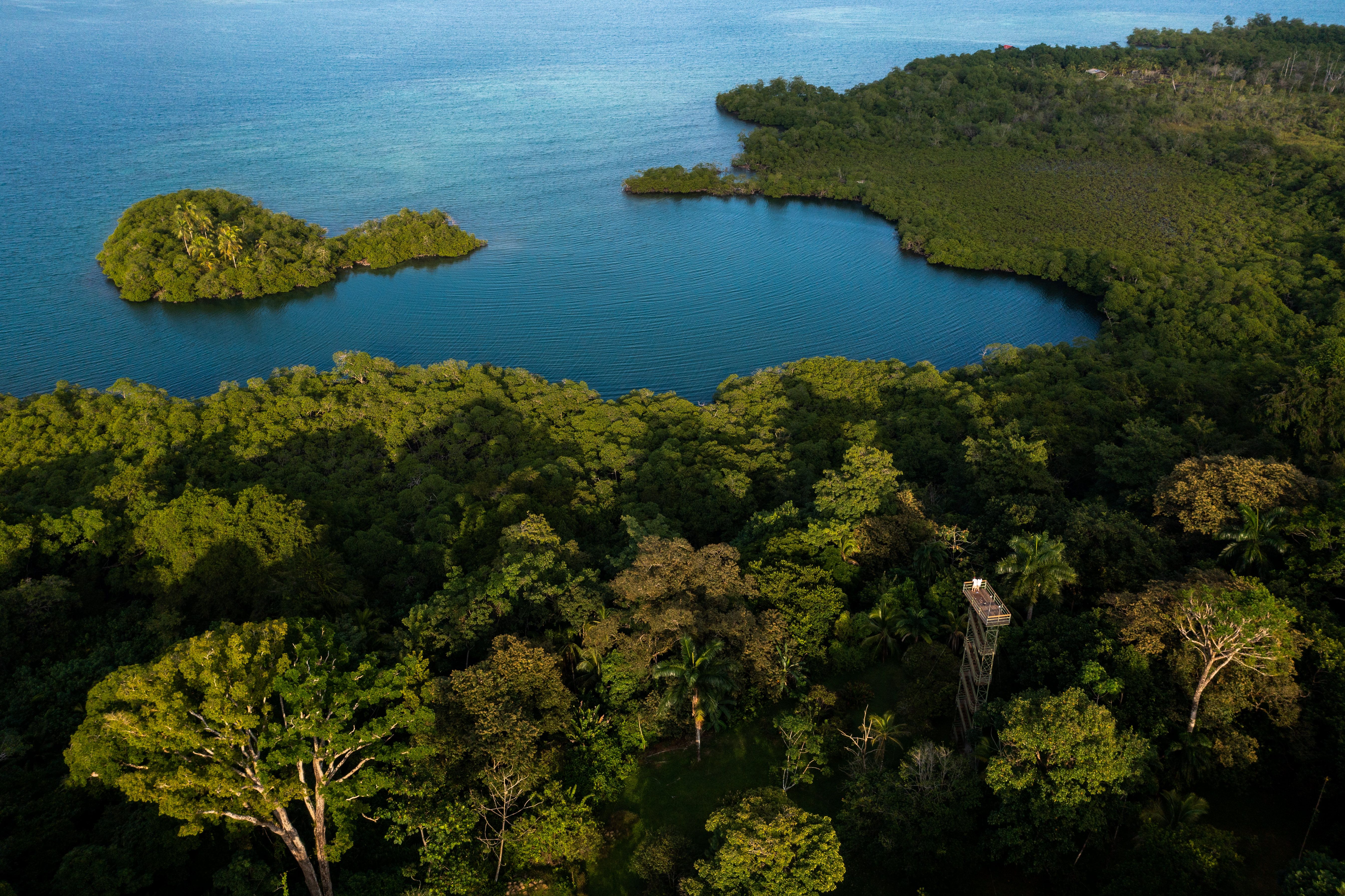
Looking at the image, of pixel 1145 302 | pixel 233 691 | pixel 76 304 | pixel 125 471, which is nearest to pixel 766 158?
pixel 1145 302

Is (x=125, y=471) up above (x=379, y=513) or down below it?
above

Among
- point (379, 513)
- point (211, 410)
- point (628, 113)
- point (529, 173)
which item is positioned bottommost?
point (379, 513)

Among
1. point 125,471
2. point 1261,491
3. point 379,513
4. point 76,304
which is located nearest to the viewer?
point 1261,491

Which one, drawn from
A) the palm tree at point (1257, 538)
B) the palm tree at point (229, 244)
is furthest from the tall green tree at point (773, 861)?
the palm tree at point (229, 244)

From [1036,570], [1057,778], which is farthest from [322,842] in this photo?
[1036,570]

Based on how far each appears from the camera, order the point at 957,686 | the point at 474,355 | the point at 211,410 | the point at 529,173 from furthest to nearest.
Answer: the point at 529,173 → the point at 474,355 → the point at 211,410 → the point at 957,686

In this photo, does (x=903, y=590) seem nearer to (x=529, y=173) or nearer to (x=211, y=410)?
(x=211, y=410)
